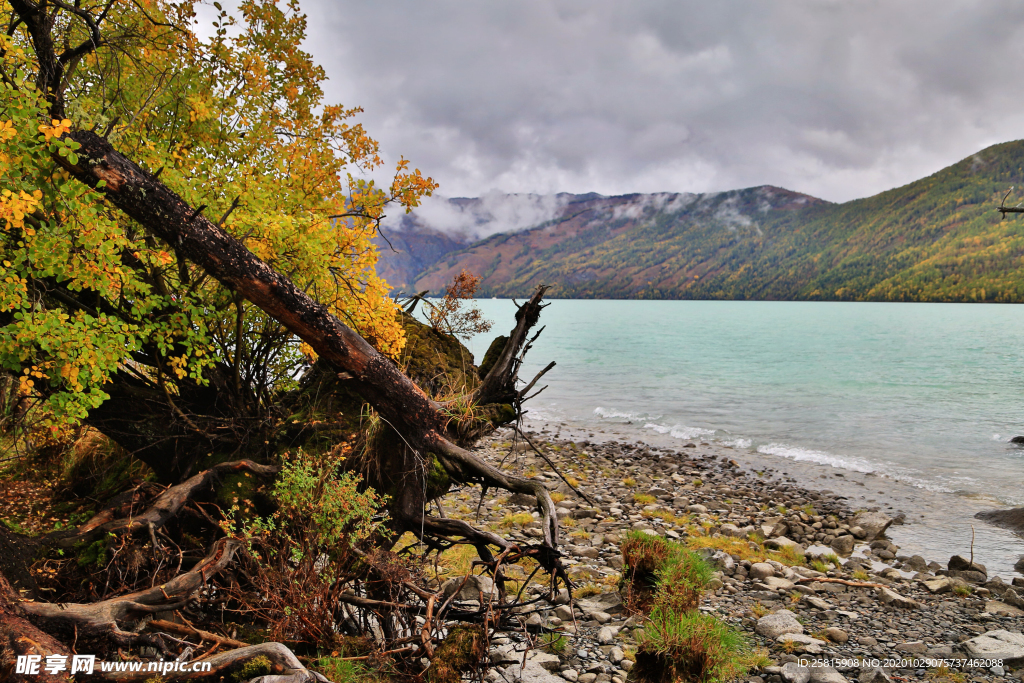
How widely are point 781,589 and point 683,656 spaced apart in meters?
4.09

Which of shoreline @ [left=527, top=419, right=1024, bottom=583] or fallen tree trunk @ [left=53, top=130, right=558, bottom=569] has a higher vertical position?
fallen tree trunk @ [left=53, top=130, right=558, bottom=569]

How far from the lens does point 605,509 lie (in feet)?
43.5

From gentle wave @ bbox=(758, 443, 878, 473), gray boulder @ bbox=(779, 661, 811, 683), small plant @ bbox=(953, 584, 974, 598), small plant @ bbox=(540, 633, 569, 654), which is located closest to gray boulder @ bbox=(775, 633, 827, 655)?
gray boulder @ bbox=(779, 661, 811, 683)

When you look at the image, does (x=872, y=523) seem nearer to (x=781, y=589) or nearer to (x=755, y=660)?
(x=781, y=589)

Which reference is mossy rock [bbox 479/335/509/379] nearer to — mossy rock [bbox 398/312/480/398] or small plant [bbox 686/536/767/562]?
mossy rock [bbox 398/312/480/398]

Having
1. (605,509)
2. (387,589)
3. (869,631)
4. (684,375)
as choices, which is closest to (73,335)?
(387,589)

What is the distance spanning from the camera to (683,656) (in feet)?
18.6

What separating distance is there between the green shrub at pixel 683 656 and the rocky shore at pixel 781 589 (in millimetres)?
266

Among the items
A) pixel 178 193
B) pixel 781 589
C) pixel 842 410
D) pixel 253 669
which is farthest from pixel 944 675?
pixel 842 410

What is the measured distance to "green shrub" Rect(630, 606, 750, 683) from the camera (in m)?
5.60

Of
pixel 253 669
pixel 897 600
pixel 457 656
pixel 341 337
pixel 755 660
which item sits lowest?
pixel 897 600

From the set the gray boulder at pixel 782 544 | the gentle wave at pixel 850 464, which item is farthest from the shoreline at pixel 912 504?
the gray boulder at pixel 782 544

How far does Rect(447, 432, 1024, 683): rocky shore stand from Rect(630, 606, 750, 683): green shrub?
266 millimetres

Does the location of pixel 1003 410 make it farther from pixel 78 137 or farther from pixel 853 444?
pixel 78 137
